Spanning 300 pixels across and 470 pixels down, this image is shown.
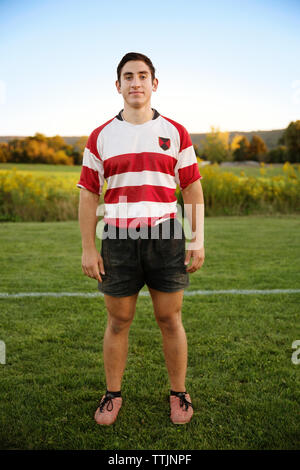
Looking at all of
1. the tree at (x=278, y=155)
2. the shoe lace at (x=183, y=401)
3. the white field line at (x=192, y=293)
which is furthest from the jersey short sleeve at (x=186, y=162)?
the tree at (x=278, y=155)

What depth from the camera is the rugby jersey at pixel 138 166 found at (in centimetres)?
203

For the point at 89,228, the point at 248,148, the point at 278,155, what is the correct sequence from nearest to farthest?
the point at 89,228, the point at 278,155, the point at 248,148

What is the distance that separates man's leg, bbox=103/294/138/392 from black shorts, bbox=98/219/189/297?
0.07 meters

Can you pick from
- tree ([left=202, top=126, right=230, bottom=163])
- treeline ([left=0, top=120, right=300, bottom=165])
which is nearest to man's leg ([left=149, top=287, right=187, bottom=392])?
treeline ([left=0, top=120, right=300, bottom=165])

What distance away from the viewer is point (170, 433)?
216cm

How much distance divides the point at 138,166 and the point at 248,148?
136ft

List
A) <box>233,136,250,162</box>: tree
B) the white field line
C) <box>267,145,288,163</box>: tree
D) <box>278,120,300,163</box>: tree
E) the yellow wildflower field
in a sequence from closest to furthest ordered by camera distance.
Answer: the white field line
the yellow wildflower field
<box>278,120,300,163</box>: tree
<box>267,145,288,163</box>: tree
<box>233,136,250,162</box>: tree

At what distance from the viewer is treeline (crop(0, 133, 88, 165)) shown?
26438 millimetres

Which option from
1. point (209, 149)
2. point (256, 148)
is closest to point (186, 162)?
point (209, 149)

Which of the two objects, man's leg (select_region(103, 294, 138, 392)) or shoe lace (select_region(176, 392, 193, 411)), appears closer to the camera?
man's leg (select_region(103, 294, 138, 392))

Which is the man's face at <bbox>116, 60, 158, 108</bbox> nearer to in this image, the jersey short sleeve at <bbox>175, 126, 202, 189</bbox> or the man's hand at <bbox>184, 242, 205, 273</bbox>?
the jersey short sleeve at <bbox>175, 126, 202, 189</bbox>

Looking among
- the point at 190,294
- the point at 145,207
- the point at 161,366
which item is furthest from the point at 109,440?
the point at 190,294

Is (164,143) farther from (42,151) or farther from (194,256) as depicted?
(42,151)

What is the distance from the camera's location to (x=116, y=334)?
2289mm
